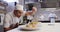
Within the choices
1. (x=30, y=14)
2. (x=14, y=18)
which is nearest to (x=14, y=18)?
(x=14, y=18)

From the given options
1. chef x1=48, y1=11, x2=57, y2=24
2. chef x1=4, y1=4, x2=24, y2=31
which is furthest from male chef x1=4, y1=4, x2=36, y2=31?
chef x1=48, y1=11, x2=57, y2=24

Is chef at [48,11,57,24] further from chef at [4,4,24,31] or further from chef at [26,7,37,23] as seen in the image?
chef at [4,4,24,31]

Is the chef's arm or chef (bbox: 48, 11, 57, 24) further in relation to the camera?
chef (bbox: 48, 11, 57, 24)

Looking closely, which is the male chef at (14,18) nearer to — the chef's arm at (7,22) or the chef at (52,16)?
the chef's arm at (7,22)

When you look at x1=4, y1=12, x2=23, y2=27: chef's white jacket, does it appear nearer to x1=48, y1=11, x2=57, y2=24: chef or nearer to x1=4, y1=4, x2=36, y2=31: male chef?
x1=4, y1=4, x2=36, y2=31: male chef

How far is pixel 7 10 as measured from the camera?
83 cm

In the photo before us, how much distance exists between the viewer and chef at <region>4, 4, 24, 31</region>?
84 cm

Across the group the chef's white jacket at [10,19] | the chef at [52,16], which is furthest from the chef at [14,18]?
the chef at [52,16]

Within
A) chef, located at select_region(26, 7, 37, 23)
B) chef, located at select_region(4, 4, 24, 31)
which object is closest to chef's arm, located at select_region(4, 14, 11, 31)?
chef, located at select_region(4, 4, 24, 31)

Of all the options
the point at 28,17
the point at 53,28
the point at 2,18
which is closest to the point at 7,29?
the point at 2,18

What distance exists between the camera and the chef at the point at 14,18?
2.75 ft

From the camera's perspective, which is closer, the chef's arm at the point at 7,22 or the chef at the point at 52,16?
the chef's arm at the point at 7,22

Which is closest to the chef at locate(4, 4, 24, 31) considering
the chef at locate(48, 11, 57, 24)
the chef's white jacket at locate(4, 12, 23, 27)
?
the chef's white jacket at locate(4, 12, 23, 27)

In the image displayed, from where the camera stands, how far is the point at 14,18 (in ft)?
2.84
